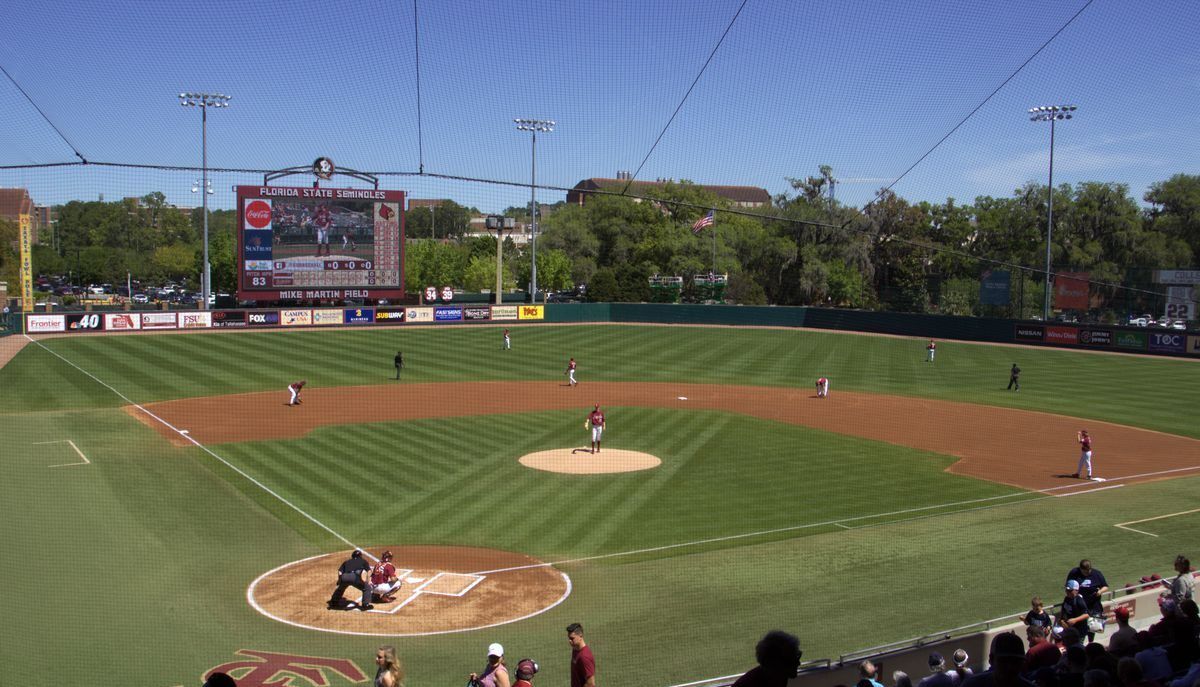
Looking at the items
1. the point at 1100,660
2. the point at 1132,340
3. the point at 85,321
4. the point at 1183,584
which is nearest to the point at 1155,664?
the point at 1100,660

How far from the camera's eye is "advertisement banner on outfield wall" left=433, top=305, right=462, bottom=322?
5775 cm

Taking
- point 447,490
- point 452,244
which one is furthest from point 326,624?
point 452,244

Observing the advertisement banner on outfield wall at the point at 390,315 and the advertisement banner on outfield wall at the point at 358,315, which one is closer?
the advertisement banner on outfield wall at the point at 358,315

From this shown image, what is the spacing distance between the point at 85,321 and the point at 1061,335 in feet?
175

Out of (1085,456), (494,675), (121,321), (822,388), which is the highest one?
(121,321)

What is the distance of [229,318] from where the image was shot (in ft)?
168

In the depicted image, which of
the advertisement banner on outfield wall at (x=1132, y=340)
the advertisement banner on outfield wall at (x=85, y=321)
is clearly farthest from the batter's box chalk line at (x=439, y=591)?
the advertisement banner on outfield wall at (x=1132, y=340)

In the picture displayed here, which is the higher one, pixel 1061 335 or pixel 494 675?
pixel 1061 335

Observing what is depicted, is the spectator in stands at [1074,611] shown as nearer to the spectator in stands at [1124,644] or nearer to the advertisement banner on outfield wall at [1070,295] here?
the spectator in stands at [1124,644]

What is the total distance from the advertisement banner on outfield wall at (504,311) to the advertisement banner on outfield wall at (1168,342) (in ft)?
123

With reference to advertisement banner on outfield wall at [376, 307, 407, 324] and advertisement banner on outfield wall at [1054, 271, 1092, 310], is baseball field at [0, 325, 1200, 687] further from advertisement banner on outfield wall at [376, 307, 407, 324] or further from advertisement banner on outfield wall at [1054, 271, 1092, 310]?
advertisement banner on outfield wall at [376, 307, 407, 324]

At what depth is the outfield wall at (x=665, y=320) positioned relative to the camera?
47656 millimetres

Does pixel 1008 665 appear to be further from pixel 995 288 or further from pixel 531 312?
pixel 531 312

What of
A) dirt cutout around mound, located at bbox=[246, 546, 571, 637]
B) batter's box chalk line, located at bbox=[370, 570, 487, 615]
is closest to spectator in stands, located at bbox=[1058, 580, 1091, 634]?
dirt cutout around mound, located at bbox=[246, 546, 571, 637]
